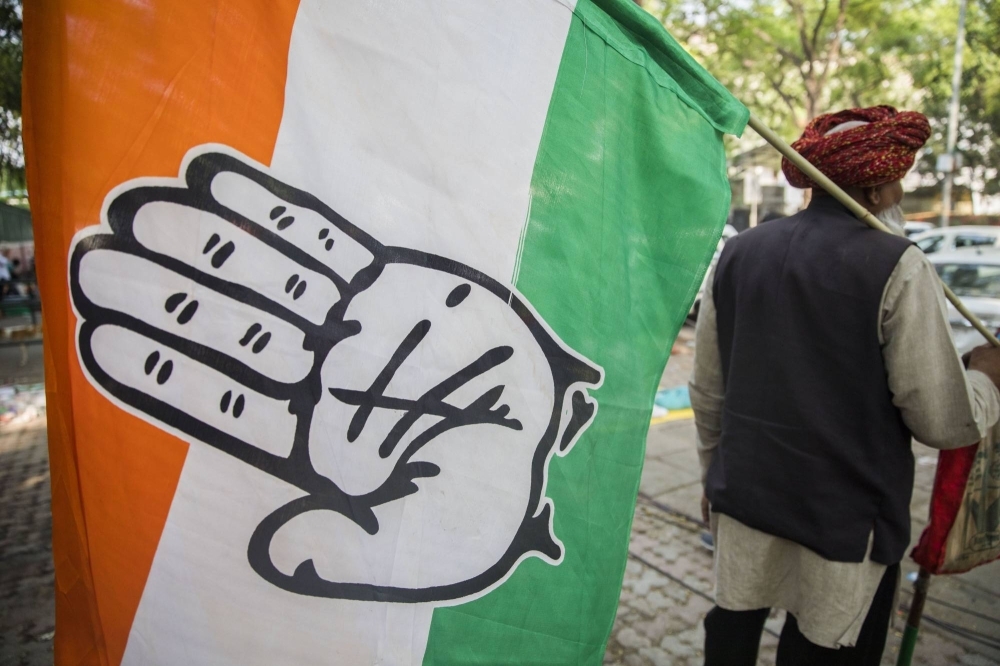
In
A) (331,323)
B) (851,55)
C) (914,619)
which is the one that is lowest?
(914,619)

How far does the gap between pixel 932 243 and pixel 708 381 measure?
13255mm

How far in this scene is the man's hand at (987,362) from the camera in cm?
180

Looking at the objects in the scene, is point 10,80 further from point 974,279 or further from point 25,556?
point 974,279

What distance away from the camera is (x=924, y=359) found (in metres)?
1.53

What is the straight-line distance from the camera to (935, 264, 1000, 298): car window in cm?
694

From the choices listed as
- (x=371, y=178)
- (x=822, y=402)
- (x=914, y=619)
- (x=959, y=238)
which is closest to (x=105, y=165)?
(x=371, y=178)

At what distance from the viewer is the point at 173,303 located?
3.50 feet

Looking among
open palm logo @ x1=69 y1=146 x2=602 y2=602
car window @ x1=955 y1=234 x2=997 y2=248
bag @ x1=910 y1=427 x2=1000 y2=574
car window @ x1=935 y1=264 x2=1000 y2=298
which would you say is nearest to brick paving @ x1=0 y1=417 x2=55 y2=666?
open palm logo @ x1=69 y1=146 x2=602 y2=602

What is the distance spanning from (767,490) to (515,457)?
→ 2.74 ft

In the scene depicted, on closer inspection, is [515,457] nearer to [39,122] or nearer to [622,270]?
[622,270]

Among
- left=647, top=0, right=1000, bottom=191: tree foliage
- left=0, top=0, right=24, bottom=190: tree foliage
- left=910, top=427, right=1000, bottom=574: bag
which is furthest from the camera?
left=647, top=0, right=1000, bottom=191: tree foliage

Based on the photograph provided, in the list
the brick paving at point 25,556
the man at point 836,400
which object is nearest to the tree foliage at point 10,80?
the brick paving at point 25,556

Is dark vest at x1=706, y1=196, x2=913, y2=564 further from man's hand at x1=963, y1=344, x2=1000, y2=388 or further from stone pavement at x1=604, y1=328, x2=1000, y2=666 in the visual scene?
stone pavement at x1=604, y1=328, x2=1000, y2=666

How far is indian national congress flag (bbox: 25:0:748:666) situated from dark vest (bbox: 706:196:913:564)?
61 centimetres
